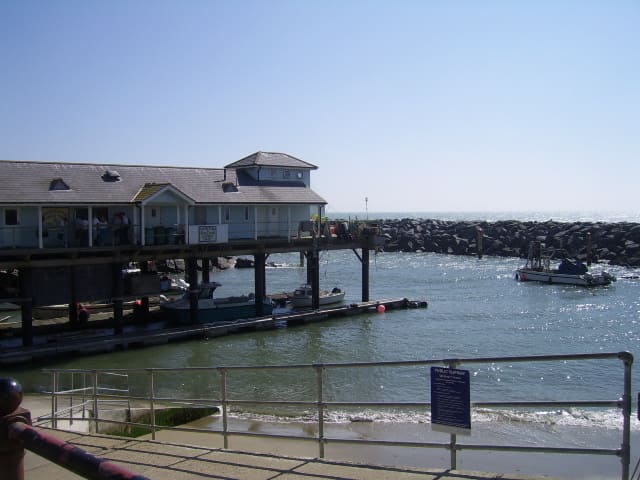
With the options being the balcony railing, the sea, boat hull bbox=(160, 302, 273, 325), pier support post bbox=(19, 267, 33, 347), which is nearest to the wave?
the sea

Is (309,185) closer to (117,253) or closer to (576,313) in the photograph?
(117,253)

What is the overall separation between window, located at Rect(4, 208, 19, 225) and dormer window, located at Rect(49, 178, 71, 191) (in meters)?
1.90

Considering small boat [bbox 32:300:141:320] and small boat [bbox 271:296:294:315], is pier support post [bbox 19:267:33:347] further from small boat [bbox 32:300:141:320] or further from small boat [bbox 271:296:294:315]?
small boat [bbox 271:296:294:315]

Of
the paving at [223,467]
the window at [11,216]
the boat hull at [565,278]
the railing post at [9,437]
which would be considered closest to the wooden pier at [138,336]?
the window at [11,216]

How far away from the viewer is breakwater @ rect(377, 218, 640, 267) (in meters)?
79.5

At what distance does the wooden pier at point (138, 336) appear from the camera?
2667cm

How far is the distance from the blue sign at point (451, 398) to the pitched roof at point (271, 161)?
32350 mm

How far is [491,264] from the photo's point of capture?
79.9 metres

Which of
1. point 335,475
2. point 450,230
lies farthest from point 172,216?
point 450,230

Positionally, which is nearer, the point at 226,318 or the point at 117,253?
the point at 117,253

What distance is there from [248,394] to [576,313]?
28.3 m

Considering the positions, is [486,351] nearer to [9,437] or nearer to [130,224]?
[130,224]

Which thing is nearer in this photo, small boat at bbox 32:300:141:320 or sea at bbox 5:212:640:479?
sea at bbox 5:212:640:479

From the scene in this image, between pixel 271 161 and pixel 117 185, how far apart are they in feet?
36.0
